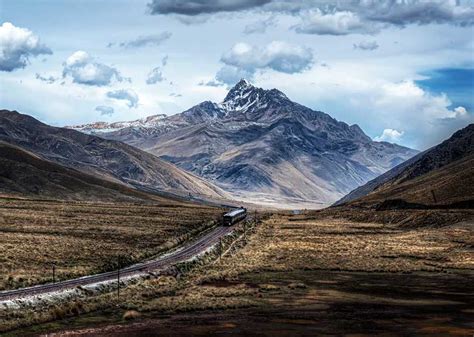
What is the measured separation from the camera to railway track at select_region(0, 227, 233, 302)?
53197 millimetres

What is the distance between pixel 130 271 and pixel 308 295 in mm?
19757

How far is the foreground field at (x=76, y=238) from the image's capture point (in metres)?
66.6

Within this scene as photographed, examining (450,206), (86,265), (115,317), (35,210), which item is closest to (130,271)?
(86,265)

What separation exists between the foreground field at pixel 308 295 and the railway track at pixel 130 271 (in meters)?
3.52

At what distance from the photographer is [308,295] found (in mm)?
58562

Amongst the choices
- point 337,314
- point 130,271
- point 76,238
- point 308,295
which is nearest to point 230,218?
point 76,238

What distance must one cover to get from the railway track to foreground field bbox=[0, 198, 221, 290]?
2.08m

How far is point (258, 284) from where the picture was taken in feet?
212

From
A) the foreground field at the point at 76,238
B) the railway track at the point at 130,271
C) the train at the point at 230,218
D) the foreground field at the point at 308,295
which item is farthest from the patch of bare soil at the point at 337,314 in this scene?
the train at the point at 230,218

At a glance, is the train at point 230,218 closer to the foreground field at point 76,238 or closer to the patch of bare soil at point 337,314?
the foreground field at point 76,238

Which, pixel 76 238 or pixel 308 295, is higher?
pixel 76 238

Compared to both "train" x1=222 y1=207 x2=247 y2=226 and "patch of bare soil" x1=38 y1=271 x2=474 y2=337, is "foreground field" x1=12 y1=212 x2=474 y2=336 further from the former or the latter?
"train" x1=222 y1=207 x2=247 y2=226

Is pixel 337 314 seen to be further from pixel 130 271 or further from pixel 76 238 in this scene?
pixel 76 238

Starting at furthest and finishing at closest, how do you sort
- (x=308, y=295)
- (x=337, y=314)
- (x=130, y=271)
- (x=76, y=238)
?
(x=76, y=238)
(x=130, y=271)
(x=308, y=295)
(x=337, y=314)
